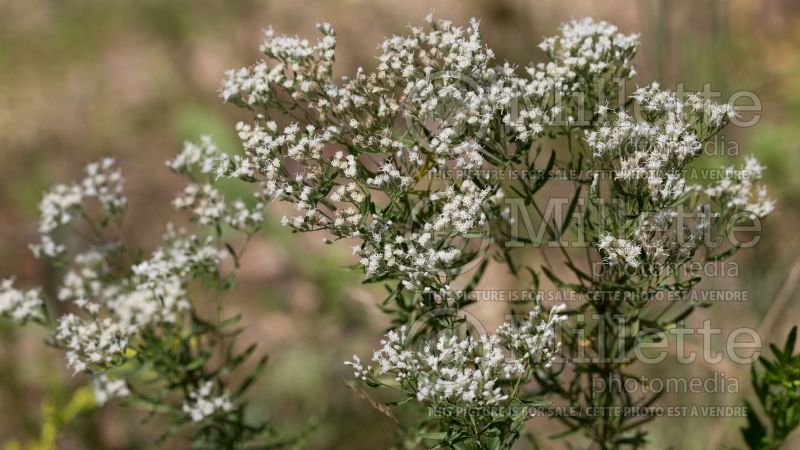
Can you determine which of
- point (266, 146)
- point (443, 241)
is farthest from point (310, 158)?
point (443, 241)

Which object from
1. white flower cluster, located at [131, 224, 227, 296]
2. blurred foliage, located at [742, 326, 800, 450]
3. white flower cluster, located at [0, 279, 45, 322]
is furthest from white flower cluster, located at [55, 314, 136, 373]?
blurred foliage, located at [742, 326, 800, 450]

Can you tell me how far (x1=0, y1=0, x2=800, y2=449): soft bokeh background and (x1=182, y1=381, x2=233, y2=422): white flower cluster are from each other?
77cm

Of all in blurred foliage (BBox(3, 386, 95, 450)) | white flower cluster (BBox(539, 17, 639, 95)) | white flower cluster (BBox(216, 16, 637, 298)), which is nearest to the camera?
white flower cluster (BBox(216, 16, 637, 298))

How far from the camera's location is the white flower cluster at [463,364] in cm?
257

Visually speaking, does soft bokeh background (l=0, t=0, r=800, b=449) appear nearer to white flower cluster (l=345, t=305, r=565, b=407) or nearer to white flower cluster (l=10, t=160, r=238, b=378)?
white flower cluster (l=10, t=160, r=238, b=378)

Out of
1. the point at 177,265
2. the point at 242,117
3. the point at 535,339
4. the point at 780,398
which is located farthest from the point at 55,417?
the point at 242,117

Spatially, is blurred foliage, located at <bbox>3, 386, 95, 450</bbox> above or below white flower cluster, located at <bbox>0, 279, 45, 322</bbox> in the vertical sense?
below

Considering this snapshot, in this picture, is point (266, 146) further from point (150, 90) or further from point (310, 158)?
point (150, 90)

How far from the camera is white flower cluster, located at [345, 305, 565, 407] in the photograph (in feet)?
8.43

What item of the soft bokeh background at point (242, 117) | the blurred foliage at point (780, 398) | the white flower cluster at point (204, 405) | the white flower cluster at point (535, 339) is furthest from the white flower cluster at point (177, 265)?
the blurred foliage at point (780, 398)

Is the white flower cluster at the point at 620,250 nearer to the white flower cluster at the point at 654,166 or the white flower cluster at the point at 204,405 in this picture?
the white flower cluster at the point at 654,166

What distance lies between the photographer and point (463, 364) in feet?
8.59

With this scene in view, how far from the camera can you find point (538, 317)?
3127mm

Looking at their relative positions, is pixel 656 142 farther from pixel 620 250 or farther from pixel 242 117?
pixel 242 117
